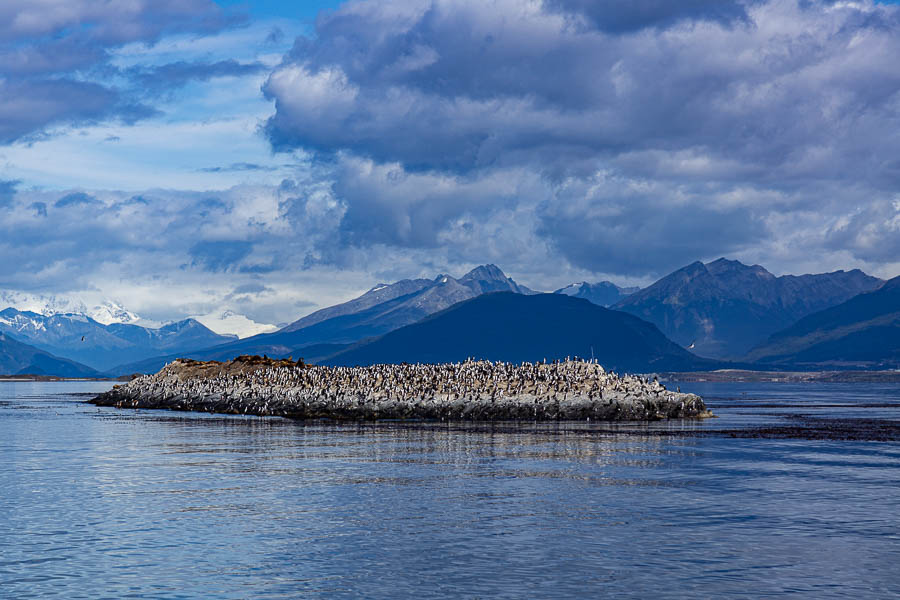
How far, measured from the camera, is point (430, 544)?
85.4ft

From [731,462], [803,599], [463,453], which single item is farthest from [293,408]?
[803,599]

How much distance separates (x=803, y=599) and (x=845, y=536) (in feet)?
25.0

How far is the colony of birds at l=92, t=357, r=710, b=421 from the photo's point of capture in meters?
82.6

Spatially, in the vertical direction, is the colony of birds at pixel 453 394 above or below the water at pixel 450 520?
above

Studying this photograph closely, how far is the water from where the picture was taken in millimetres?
21859

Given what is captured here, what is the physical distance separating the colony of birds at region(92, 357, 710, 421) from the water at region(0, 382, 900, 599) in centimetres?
2610

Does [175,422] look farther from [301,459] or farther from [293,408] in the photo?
[301,459]

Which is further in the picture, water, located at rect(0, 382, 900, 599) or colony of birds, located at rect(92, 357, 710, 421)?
colony of birds, located at rect(92, 357, 710, 421)

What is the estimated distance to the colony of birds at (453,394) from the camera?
271ft

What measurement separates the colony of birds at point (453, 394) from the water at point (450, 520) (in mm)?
26101

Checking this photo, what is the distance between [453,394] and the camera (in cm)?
8519

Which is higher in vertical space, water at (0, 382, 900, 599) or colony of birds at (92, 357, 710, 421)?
colony of birds at (92, 357, 710, 421)

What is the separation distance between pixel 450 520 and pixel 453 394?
55601 millimetres

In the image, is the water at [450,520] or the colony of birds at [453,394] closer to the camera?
the water at [450,520]
